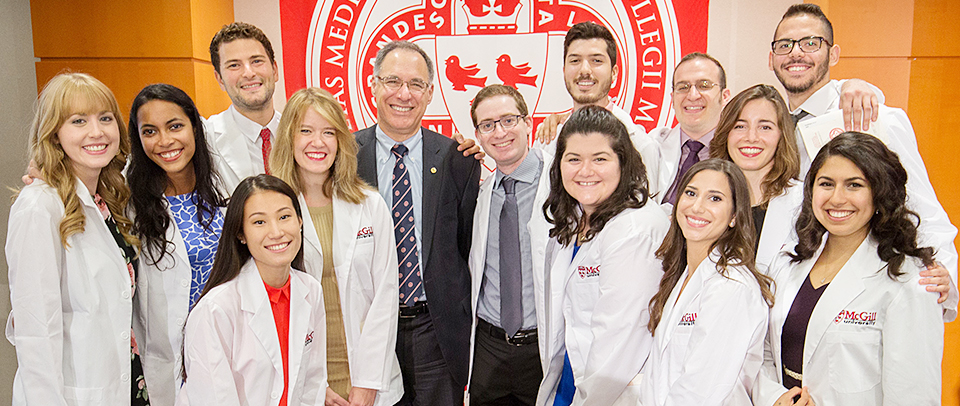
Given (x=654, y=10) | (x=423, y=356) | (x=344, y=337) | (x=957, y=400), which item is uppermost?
(x=654, y=10)

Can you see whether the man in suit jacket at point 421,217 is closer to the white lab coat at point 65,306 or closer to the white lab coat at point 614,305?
the white lab coat at point 614,305

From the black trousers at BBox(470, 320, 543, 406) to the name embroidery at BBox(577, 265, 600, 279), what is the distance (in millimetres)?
633

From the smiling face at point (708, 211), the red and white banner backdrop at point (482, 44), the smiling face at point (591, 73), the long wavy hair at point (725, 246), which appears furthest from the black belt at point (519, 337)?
the red and white banner backdrop at point (482, 44)

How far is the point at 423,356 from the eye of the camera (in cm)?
303

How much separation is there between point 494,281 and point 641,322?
915 millimetres

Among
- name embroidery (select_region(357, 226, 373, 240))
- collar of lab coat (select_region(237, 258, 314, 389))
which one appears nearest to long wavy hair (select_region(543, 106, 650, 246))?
name embroidery (select_region(357, 226, 373, 240))

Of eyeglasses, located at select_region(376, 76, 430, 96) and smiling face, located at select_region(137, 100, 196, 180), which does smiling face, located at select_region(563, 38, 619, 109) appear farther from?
smiling face, located at select_region(137, 100, 196, 180)

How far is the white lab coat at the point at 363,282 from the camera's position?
8.78 feet

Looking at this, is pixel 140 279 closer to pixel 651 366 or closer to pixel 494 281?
pixel 494 281

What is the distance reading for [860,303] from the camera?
2008 mm

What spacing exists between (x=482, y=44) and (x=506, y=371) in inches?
112

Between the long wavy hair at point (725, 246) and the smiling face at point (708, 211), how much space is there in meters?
0.02

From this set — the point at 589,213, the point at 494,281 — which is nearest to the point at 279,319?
the point at 494,281

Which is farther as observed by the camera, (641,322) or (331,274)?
(331,274)
